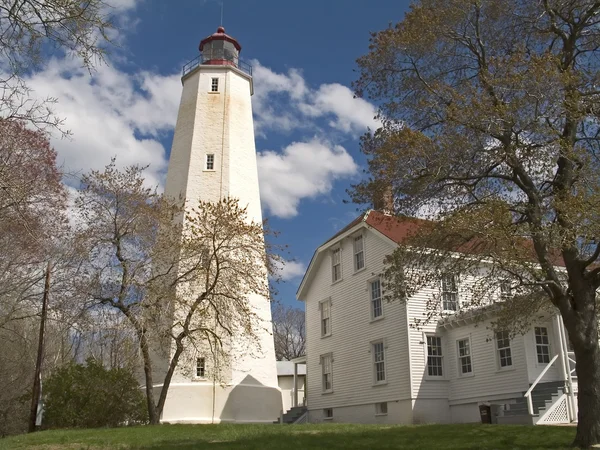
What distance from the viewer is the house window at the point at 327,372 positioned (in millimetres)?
26328

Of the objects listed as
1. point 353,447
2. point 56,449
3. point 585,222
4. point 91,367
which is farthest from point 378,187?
point 91,367

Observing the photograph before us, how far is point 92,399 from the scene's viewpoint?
20.3m

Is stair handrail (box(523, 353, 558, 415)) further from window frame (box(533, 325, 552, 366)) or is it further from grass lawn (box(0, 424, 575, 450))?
grass lawn (box(0, 424, 575, 450))

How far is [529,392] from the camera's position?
1756 centimetres

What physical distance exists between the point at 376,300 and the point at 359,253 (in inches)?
94.4

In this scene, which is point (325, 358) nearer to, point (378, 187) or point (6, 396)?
point (6, 396)

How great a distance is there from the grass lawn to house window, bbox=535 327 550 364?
5.31 m

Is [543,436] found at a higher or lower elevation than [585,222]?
lower

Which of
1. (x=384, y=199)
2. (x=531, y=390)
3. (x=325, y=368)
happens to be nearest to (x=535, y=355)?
(x=531, y=390)

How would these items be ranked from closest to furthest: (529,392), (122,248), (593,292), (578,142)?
(593,292)
(578,142)
(529,392)
(122,248)

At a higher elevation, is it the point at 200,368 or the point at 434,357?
the point at 434,357

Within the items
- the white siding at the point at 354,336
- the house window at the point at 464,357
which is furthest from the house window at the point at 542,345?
the white siding at the point at 354,336

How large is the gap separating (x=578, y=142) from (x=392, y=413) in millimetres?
13061

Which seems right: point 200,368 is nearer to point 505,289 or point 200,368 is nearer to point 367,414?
point 367,414
